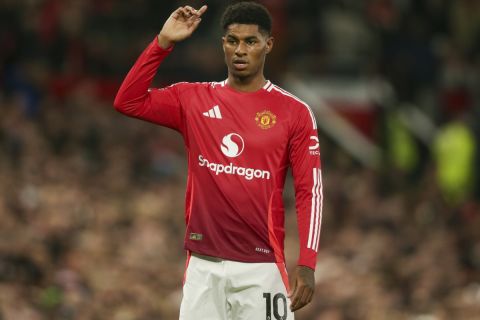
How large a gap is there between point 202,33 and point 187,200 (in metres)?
11.2

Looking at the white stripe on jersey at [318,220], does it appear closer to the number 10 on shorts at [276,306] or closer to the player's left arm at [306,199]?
the player's left arm at [306,199]

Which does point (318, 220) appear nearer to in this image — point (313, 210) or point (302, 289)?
point (313, 210)

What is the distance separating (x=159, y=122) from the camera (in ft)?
23.3

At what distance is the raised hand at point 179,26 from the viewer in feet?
22.8

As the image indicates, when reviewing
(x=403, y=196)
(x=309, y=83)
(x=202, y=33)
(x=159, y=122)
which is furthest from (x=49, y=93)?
(x=159, y=122)

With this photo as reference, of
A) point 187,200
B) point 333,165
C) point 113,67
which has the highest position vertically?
point 113,67

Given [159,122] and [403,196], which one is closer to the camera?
[159,122]

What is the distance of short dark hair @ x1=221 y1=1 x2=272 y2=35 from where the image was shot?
700 cm

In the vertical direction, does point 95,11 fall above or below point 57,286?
above

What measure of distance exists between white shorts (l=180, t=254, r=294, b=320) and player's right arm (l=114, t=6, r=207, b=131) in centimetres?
84

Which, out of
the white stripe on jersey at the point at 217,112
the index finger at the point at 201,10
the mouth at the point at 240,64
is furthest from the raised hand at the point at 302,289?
the index finger at the point at 201,10

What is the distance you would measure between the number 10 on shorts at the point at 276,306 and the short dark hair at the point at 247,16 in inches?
54.7

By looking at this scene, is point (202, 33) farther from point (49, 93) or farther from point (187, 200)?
point (187, 200)

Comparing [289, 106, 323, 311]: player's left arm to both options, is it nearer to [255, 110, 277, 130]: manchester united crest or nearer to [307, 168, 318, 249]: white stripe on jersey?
[307, 168, 318, 249]: white stripe on jersey
